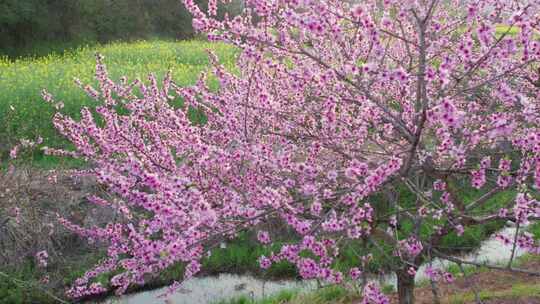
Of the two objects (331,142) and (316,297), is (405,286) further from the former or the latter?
(316,297)

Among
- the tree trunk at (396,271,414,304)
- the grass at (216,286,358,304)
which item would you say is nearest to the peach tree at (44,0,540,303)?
the tree trunk at (396,271,414,304)

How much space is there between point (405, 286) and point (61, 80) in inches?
483

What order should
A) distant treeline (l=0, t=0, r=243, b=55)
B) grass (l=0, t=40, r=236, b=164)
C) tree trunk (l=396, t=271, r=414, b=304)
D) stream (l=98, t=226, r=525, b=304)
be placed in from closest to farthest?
tree trunk (l=396, t=271, r=414, b=304)
stream (l=98, t=226, r=525, b=304)
grass (l=0, t=40, r=236, b=164)
distant treeline (l=0, t=0, r=243, b=55)

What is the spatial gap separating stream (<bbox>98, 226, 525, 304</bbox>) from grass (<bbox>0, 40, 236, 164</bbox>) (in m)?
2.51

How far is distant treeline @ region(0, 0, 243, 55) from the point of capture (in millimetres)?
27406

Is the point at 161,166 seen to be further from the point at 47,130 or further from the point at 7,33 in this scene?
the point at 7,33

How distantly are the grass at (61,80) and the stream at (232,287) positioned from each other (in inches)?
98.6

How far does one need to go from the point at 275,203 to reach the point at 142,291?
4246 millimetres

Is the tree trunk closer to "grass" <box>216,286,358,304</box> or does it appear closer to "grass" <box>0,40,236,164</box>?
"grass" <box>216,286,358,304</box>

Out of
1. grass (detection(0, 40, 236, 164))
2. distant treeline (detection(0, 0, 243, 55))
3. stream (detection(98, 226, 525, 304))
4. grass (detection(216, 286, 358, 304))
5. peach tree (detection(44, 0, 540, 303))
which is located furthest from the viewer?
distant treeline (detection(0, 0, 243, 55))

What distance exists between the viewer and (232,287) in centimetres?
680

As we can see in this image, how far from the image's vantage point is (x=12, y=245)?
265 inches

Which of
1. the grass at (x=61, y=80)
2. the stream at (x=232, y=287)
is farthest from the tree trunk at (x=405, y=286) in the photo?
the grass at (x=61, y=80)

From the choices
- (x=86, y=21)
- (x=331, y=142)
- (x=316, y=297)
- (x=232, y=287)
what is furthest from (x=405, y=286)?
(x=86, y=21)
